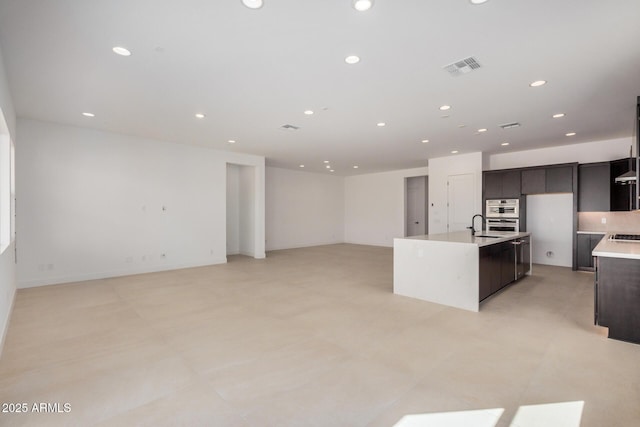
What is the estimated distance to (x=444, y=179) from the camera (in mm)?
8953

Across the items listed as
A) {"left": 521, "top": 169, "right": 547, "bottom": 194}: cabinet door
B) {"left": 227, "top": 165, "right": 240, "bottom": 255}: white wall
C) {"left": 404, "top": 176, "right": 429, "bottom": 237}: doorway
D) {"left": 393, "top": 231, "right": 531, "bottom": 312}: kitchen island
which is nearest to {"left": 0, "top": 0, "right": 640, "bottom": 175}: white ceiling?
{"left": 521, "top": 169, "right": 547, "bottom": 194}: cabinet door

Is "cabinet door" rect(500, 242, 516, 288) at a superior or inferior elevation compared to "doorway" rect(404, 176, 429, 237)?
inferior

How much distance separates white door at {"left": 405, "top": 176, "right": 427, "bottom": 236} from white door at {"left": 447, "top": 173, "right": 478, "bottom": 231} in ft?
7.06

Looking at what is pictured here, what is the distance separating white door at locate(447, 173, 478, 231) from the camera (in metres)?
8.38

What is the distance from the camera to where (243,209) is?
31.6ft

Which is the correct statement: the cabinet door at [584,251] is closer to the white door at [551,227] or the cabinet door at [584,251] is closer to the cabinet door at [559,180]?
the white door at [551,227]

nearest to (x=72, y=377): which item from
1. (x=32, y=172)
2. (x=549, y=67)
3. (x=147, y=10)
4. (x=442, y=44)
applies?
(x=147, y=10)

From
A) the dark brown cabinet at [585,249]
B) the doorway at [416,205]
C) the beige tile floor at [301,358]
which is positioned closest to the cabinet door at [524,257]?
the beige tile floor at [301,358]

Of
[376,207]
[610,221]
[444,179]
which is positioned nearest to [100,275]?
[444,179]

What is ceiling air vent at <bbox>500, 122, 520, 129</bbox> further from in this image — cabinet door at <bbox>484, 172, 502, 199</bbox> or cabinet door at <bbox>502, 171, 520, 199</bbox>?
cabinet door at <bbox>484, 172, 502, 199</bbox>

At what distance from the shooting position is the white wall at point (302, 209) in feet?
35.6

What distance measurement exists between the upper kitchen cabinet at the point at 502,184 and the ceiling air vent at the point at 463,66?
5.30 metres

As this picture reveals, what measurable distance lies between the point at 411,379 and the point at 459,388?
359mm

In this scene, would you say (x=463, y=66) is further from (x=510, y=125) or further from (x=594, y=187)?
(x=594, y=187)
